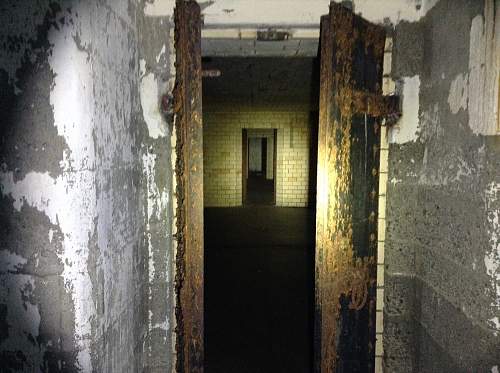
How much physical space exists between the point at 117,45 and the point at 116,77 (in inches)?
6.0

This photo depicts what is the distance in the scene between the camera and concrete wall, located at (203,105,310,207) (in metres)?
9.21

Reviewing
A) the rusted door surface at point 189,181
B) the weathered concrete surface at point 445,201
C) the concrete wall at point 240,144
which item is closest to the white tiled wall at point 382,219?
the weathered concrete surface at point 445,201

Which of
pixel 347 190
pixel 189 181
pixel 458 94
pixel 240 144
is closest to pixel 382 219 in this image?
pixel 347 190

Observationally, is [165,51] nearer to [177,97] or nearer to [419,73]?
[177,97]

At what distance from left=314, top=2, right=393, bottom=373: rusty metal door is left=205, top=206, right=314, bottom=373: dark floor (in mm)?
1059

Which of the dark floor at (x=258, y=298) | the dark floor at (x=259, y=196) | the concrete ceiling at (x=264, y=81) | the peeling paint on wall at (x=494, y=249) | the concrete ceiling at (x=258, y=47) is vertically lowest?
the dark floor at (x=258, y=298)

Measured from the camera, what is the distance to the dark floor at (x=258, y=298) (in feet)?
9.48

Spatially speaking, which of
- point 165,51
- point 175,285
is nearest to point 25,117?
point 165,51

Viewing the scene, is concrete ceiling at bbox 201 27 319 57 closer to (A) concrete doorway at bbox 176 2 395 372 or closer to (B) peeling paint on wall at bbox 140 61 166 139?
(A) concrete doorway at bbox 176 2 395 372

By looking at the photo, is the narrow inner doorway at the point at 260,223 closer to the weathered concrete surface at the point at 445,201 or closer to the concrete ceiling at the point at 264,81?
the concrete ceiling at the point at 264,81

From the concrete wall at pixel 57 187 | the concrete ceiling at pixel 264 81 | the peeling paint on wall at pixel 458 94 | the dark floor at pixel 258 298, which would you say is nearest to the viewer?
the concrete wall at pixel 57 187

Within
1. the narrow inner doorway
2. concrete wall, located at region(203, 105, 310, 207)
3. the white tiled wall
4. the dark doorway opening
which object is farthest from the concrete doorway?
the dark doorway opening

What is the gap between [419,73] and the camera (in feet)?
6.31

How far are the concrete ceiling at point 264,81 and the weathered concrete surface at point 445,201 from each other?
6.72 ft
